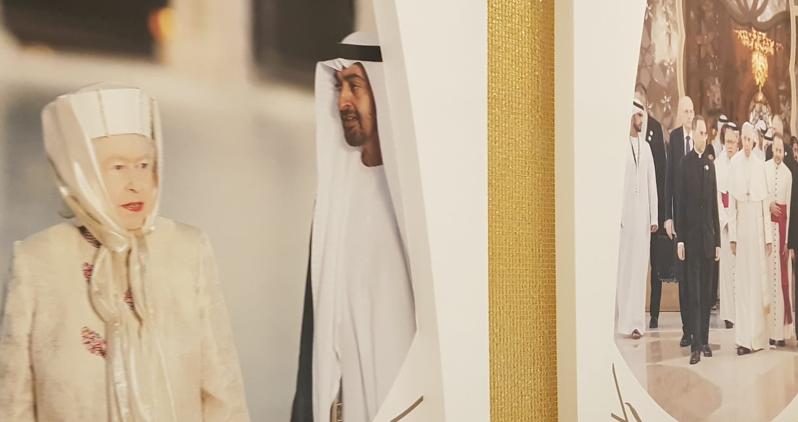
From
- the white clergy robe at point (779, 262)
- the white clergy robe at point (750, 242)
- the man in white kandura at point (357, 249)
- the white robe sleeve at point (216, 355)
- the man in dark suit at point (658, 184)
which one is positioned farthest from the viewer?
the white clergy robe at point (779, 262)

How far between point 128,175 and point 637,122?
3.36ft

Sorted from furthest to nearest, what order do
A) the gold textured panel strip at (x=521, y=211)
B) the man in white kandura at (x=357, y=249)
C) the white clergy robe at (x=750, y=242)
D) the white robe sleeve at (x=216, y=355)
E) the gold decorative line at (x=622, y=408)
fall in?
the white clergy robe at (x=750, y=242), the gold decorative line at (x=622, y=408), the gold textured panel strip at (x=521, y=211), the man in white kandura at (x=357, y=249), the white robe sleeve at (x=216, y=355)

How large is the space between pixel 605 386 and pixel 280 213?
758 millimetres

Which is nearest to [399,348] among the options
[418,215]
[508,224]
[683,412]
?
[418,215]

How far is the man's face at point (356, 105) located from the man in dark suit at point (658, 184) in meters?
0.68

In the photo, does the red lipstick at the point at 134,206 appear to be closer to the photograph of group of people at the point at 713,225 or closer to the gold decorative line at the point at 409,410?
the gold decorative line at the point at 409,410

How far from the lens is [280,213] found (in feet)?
3.16

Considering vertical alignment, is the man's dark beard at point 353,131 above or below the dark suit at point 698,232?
above

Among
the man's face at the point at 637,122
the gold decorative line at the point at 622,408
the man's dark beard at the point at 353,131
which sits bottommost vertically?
the gold decorative line at the point at 622,408

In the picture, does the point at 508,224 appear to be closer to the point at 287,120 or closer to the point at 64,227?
the point at 287,120

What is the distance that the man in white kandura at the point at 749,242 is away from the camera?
171 centimetres

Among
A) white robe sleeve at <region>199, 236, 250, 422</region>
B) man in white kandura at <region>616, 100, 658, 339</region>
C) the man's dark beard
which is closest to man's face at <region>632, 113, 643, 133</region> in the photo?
man in white kandura at <region>616, 100, 658, 339</region>

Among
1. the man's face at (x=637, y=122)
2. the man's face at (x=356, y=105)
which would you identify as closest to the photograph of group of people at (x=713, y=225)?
the man's face at (x=637, y=122)

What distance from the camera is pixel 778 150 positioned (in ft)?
6.00
